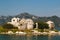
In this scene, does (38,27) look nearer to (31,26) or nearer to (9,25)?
(31,26)

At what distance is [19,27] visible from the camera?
88938 mm

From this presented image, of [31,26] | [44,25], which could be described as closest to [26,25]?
[31,26]

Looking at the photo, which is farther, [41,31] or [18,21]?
[18,21]

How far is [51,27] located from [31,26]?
12.2m

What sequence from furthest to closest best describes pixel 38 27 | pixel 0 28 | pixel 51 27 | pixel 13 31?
1. pixel 51 27
2. pixel 38 27
3. pixel 0 28
4. pixel 13 31

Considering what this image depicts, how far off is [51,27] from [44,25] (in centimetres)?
664

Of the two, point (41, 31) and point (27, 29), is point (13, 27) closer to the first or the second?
point (27, 29)

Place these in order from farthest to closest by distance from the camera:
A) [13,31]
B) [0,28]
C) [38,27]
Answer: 1. [38,27]
2. [0,28]
3. [13,31]

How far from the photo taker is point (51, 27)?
9894 centimetres

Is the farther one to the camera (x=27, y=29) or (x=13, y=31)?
(x=27, y=29)

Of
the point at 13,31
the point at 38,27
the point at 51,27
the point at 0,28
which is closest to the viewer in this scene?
the point at 13,31

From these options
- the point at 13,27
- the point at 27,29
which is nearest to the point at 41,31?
the point at 27,29

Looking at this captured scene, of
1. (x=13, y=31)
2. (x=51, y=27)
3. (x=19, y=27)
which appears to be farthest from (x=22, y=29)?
(x=51, y=27)

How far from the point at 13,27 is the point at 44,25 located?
1244 centimetres
